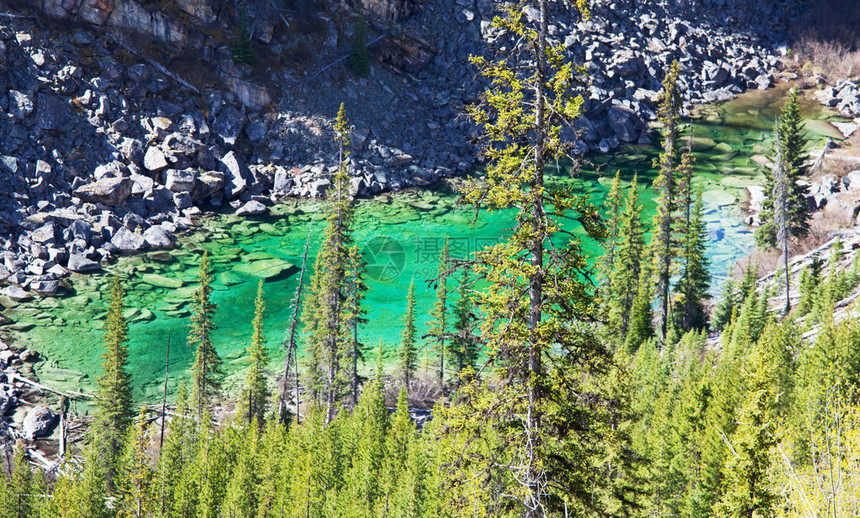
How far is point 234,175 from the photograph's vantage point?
97375mm

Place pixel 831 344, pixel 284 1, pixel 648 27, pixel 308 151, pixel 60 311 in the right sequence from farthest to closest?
pixel 648 27 → pixel 284 1 → pixel 308 151 → pixel 60 311 → pixel 831 344

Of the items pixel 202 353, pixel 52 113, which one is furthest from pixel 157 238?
pixel 202 353

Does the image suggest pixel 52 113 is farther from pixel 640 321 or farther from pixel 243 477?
pixel 640 321

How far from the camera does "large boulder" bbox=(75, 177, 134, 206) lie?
85875mm

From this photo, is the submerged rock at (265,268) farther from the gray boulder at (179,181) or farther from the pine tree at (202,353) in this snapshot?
the pine tree at (202,353)

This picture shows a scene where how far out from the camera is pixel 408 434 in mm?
42562

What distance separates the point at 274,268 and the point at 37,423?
99.6 ft

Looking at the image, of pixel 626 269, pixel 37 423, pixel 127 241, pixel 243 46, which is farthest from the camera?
pixel 243 46

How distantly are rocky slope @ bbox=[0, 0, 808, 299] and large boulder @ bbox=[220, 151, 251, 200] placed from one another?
207 millimetres

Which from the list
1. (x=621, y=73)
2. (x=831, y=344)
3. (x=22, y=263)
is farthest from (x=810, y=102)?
(x=22, y=263)

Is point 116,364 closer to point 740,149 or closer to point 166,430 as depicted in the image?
point 166,430

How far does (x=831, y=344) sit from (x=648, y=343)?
56.4 ft

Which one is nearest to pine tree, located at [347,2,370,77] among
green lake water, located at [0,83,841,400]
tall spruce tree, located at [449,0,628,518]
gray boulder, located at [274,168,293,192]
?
gray boulder, located at [274,168,293,192]

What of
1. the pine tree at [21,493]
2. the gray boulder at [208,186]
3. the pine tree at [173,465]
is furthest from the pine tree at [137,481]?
the gray boulder at [208,186]
